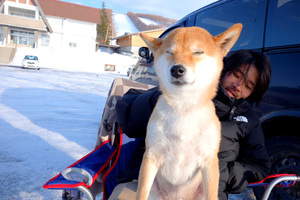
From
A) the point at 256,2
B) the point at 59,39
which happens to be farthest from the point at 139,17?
the point at 256,2

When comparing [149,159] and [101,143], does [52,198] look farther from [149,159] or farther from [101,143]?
[149,159]

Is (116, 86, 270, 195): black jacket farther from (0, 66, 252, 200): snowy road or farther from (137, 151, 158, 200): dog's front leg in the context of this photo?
(0, 66, 252, 200): snowy road

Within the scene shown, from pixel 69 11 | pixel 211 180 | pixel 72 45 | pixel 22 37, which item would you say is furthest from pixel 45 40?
pixel 211 180

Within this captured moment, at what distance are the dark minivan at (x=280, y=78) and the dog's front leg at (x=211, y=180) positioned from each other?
1.04m

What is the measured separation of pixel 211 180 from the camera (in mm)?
1284

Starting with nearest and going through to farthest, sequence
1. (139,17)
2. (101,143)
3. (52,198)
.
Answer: (101,143)
(52,198)
(139,17)

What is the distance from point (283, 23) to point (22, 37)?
109 feet

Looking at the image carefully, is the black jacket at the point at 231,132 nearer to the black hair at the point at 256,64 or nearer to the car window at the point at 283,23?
the black hair at the point at 256,64

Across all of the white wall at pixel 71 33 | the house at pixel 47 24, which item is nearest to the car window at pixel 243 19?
the house at pixel 47 24

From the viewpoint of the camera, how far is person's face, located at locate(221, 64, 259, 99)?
1.80 meters

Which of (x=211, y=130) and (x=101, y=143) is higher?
(x=211, y=130)

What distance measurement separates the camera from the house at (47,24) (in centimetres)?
2677

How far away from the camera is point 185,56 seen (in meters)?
1.29

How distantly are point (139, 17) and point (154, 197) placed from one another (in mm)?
109065
